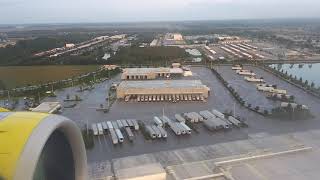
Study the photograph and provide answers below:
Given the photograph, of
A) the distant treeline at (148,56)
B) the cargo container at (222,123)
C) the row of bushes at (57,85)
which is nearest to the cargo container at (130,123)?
the cargo container at (222,123)

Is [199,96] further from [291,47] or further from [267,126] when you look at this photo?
[291,47]

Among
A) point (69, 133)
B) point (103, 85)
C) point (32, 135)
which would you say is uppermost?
point (32, 135)

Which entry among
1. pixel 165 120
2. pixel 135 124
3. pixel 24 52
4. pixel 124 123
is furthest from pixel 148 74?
pixel 24 52

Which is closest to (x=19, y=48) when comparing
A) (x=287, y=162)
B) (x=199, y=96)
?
(x=199, y=96)

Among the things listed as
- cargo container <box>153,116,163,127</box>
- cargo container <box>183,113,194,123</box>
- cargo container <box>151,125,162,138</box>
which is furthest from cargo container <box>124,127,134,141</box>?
cargo container <box>183,113,194,123</box>

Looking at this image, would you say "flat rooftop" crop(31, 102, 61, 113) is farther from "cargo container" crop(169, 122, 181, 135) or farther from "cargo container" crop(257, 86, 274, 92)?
"cargo container" crop(257, 86, 274, 92)

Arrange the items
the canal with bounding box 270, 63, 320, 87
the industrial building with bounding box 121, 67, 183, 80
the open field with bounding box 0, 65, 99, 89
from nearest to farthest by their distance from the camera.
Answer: the open field with bounding box 0, 65, 99, 89 → the industrial building with bounding box 121, 67, 183, 80 → the canal with bounding box 270, 63, 320, 87

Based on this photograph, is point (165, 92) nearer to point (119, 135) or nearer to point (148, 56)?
point (119, 135)

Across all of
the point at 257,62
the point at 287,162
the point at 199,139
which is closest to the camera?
the point at 287,162
